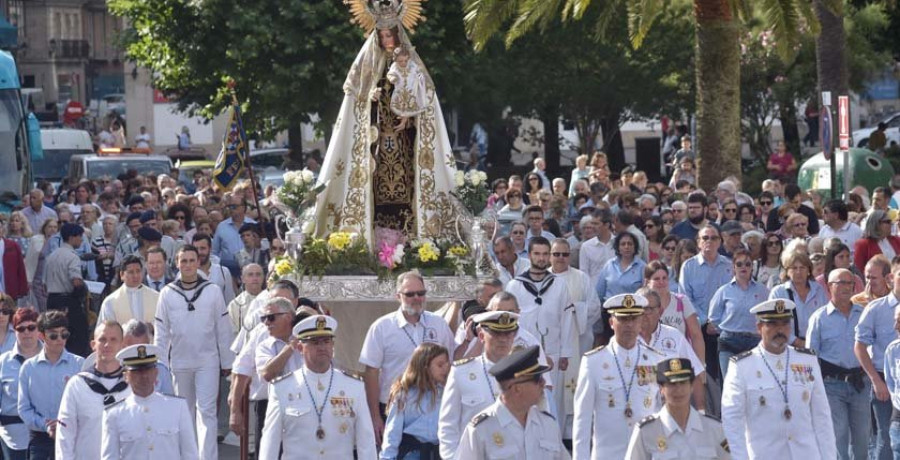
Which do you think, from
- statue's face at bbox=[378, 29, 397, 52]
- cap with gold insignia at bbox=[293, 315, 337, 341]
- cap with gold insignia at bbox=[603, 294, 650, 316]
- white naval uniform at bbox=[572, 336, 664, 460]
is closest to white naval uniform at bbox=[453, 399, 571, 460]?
cap with gold insignia at bbox=[293, 315, 337, 341]

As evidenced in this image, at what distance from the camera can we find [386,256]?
56.5ft

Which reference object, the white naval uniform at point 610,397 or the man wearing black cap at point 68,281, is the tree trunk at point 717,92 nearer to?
the man wearing black cap at point 68,281

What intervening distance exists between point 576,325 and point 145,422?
17.1ft

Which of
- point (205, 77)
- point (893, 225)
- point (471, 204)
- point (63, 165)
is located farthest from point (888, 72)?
point (471, 204)

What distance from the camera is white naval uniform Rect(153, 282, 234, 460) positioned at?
15.3 m

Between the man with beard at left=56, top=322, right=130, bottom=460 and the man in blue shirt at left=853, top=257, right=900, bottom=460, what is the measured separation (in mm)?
5291

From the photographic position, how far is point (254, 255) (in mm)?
20266

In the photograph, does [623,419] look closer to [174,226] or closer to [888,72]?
[174,226]

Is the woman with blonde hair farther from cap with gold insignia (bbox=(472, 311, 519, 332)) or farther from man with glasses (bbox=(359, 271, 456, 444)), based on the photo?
man with glasses (bbox=(359, 271, 456, 444))

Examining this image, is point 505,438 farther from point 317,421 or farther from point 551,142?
point 551,142

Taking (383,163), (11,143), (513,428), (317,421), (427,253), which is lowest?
(317,421)

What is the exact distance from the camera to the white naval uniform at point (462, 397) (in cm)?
1054

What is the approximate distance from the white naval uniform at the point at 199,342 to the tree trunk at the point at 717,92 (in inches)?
428

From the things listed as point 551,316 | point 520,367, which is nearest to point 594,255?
point 551,316
